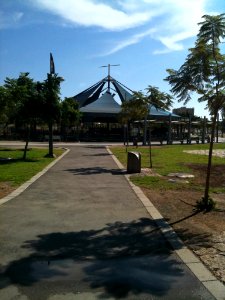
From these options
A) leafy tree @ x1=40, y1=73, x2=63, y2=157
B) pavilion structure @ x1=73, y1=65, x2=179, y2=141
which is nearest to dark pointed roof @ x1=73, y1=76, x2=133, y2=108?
pavilion structure @ x1=73, y1=65, x2=179, y2=141

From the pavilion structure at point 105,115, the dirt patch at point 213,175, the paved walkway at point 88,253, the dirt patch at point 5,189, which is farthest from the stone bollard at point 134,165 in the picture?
the pavilion structure at point 105,115

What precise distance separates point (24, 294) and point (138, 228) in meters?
3.39

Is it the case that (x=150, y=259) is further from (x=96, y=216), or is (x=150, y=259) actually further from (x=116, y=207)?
(x=116, y=207)

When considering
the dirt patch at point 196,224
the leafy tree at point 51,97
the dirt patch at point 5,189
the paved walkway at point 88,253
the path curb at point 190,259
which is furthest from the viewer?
the leafy tree at point 51,97

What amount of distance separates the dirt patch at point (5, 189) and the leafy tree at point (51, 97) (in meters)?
11.6

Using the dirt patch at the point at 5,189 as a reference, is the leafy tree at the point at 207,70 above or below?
above

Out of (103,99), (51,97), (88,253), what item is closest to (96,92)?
(103,99)

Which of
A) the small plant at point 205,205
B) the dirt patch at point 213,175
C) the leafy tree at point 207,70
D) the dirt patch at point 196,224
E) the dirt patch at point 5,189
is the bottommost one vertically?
the dirt patch at point 213,175

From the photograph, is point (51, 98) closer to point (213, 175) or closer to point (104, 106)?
point (213, 175)

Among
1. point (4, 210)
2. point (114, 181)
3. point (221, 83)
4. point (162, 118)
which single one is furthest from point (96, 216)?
point (162, 118)

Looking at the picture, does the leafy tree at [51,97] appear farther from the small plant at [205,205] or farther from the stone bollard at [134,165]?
the small plant at [205,205]

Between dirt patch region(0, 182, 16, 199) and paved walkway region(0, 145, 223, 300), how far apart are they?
100 centimetres

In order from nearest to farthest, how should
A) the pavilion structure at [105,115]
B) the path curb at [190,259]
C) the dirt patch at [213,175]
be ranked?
the path curb at [190,259] < the dirt patch at [213,175] < the pavilion structure at [105,115]

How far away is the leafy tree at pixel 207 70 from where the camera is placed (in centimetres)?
972
